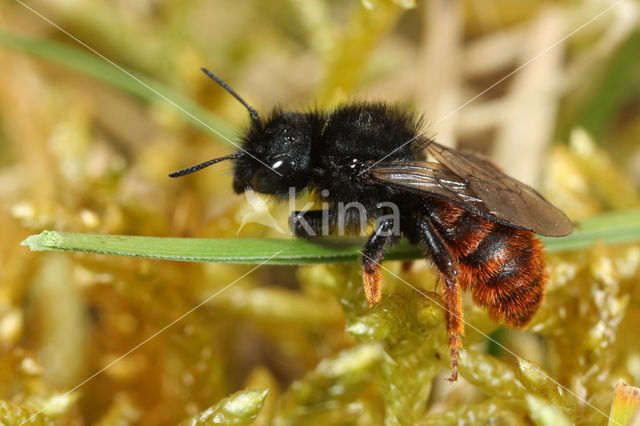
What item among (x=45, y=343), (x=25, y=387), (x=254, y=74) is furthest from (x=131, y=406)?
(x=254, y=74)

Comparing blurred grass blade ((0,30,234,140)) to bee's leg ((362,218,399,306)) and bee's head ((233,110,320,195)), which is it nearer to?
bee's head ((233,110,320,195))

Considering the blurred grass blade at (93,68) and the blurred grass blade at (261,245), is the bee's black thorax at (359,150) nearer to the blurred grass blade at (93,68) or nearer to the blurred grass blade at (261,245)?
the blurred grass blade at (261,245)

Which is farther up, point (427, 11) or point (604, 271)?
point (427, 11)

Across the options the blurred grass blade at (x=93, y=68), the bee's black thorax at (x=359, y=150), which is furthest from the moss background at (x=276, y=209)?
the bee's black thorax at (x=359, y=150)

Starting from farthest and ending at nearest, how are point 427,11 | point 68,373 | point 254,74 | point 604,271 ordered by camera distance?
point 254,74 < point 427,11 < point 68,373 < point 604,271

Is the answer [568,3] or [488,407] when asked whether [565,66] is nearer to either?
[568,3]

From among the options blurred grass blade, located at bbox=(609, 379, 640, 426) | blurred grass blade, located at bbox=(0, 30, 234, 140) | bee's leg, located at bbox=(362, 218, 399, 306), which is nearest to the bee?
bee's leg, located at bbox=(362, 218, 399, 306)

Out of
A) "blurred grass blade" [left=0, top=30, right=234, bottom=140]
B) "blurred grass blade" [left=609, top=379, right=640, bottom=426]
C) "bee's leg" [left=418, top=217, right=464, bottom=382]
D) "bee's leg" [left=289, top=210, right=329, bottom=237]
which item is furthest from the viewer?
"blurred grass blade" [left=0, top=30, right=234, bottom=140]
